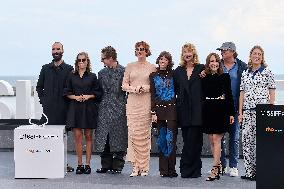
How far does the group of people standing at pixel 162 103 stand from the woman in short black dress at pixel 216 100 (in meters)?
0.01

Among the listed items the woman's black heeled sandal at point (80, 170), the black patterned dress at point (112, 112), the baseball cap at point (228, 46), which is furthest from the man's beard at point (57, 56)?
the baseball cap at point (228, 46)

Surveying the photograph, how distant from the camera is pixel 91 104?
27.1ft

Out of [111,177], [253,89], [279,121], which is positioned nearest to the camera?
[279,121]

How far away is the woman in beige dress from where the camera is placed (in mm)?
7957

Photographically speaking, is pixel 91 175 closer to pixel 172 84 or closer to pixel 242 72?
pixel 172 84

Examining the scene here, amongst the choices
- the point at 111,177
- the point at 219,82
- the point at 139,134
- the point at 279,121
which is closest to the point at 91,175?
the point at 111,177

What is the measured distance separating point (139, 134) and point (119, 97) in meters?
0.59

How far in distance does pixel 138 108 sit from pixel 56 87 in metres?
1.23

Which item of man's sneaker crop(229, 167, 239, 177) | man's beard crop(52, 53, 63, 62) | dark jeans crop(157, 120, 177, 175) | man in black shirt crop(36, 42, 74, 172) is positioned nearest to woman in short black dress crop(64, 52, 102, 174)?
man in black shirt crop(36, 42, 74, 172)

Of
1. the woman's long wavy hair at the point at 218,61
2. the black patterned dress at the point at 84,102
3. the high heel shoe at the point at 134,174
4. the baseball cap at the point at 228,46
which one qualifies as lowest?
the high heel shoe at the point at 134,174

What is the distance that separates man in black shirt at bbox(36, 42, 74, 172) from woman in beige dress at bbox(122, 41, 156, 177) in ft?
3.07

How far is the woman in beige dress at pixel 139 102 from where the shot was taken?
7957mm

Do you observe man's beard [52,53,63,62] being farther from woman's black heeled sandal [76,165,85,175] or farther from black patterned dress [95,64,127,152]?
woman's black heeled sandal [76,165,85,175]

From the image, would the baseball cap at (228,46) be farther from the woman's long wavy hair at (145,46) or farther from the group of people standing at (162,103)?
the woman's long wavy hair at (145,46)
